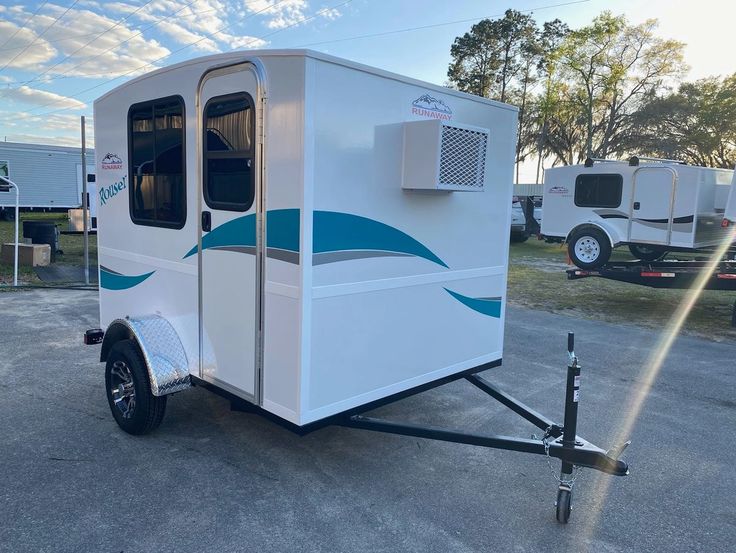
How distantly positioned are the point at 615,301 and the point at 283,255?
8620 mm

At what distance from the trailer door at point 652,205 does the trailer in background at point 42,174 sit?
21614 mm

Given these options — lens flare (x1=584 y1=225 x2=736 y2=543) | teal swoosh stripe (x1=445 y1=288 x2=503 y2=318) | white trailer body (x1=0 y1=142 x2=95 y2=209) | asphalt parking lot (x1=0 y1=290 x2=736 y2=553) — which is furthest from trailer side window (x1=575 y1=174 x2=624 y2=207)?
white trailer body (x1=0 y1=142 x2=95 y2=209)

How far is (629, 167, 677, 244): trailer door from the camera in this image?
9648 mm

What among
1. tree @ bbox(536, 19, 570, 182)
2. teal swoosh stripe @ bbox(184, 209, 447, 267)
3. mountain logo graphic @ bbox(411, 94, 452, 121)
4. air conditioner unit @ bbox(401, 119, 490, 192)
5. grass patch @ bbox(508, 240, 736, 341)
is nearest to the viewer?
teal swoosh stripe @ bbox(184, 209, 447, 267)

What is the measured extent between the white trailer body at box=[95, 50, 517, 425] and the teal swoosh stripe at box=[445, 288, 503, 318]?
0.01 m

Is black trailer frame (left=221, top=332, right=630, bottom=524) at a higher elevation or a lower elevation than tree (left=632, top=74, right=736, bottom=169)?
lower

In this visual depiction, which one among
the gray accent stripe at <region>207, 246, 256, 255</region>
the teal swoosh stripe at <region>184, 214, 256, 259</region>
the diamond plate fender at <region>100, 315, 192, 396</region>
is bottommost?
the diamond plate fender at <region>100, 315, 192, 396</region>

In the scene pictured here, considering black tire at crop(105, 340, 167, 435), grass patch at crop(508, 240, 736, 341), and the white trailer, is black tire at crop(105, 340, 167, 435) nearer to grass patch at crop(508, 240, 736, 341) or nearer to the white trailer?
the white trailer

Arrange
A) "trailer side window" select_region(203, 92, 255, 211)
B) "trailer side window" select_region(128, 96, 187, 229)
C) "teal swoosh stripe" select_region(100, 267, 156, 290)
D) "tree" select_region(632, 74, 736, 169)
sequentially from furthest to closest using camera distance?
"tree" select_region(632, 74, 736, 169), "teal swoosh stripe" select_region(100, 267, 156, 290), "trailer side window" select_region(128, 96, 187, 229), "trailer side window" select_region(203, 92, 255, 211)

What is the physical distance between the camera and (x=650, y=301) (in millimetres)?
10328

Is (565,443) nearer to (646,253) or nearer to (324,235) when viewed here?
(324,235)

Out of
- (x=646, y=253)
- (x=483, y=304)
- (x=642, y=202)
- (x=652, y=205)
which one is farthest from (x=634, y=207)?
(x=483, y=304)

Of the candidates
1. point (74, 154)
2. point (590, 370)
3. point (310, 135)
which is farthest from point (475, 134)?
point (74, 154)

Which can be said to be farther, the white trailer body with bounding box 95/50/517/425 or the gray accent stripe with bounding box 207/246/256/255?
the gray accent stripe with bounding box 207/246/256/255
